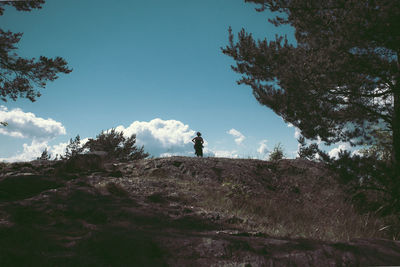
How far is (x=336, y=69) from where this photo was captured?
5.73 metres

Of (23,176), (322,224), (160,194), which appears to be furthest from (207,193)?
(23,176)

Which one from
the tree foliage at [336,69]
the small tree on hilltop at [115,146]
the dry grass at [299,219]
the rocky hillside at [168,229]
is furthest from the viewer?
the small tree on hilltop at [115,146]

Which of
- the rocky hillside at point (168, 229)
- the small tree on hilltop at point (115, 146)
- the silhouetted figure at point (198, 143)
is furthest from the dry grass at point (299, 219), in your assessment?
the small tree on hilltop at point (115, 146)

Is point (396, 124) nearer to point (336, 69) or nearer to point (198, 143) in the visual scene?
point (336, 69)

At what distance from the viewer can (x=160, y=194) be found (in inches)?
190

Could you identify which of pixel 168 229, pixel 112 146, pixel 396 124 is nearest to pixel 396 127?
pixel 396 124

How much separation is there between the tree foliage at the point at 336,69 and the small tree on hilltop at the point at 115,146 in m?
12.9

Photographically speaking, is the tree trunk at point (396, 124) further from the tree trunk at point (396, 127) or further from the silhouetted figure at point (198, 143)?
the silhouetted figure at point (198, 143)

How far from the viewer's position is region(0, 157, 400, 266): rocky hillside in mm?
2027

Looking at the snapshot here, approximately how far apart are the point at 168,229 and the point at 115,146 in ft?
53.5

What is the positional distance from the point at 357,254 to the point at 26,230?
315 cm

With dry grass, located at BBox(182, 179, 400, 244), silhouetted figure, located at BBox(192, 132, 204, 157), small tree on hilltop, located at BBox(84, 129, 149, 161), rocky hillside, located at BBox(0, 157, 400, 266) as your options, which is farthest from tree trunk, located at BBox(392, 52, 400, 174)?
small tree on hilltop, located at BBox(84, 129, 149, 161)

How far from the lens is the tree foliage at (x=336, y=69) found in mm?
5406

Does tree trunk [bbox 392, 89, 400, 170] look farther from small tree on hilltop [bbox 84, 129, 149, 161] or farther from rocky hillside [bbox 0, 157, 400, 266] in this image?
small tree on hilltop [bbox 84, 129, 149, 161]
